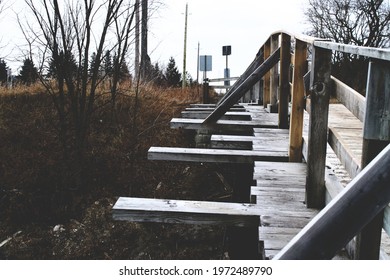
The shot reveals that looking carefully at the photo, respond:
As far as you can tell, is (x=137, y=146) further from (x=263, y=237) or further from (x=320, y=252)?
(x=320, y=252)

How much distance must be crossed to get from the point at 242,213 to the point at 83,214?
5591 millimetres

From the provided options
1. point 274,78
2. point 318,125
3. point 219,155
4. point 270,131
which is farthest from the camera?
point 274,78

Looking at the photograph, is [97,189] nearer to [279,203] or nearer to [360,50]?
[279,203]

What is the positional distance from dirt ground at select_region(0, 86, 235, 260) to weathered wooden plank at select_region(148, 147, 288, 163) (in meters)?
2.61

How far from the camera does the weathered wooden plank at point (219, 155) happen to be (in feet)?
13.6

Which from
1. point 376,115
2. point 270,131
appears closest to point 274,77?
point 270,131

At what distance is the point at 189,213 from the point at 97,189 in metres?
5.77

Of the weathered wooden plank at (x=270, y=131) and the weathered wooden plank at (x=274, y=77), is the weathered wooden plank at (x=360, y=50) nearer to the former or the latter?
the weathered wooden plank at (x=270, y=131)

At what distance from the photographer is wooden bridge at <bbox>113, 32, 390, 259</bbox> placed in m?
1.17

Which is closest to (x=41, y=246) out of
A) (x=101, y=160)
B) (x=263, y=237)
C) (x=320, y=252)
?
(x=101, y=160)

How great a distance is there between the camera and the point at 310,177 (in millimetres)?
2822

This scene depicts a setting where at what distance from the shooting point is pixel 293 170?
12.2ft

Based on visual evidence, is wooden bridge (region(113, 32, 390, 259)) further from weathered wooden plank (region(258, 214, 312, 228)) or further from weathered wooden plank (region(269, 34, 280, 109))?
weathered wooden plank (region(269, 34, 280, 109))

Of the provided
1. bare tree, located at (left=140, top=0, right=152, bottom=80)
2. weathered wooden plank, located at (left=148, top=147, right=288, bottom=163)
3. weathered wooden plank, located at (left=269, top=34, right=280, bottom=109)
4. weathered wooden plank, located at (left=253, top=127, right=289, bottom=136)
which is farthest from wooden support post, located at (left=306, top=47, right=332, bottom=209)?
bare tree, located at (left=140, top=0, right=152, bottom=80)
